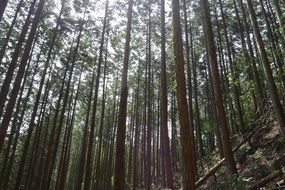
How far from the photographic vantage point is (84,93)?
922 inches

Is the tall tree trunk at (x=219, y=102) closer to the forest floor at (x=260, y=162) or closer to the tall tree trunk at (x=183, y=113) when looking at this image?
the forest floor at (x=260, y=162)

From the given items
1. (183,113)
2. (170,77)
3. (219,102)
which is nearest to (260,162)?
(219,102)

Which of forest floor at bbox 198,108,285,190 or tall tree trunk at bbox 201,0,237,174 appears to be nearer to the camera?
forest floor at bbox 198,108,285,190

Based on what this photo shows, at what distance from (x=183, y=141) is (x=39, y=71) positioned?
1526 cm

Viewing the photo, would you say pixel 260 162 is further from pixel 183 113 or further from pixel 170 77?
pixel 170 77

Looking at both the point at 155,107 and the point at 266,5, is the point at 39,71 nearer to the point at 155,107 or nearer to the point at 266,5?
the point at 155,107

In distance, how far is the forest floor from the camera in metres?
6.32

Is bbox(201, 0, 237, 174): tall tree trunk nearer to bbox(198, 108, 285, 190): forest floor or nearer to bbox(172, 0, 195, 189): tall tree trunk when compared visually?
bbox(198, 108, 285, 190): forest floor

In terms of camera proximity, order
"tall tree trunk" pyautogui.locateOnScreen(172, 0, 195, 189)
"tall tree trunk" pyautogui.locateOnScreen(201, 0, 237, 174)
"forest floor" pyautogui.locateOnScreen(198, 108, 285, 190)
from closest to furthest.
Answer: "tall tree trunk" pyautogui.locateOnScreen(172, 0, 195, 189) → "forest floor" pyautogui.locateOnScreen(198, 108, 285, 190) → "tall tree trunk" pyautogui.locateOnScreen(201, 0, 237, 174)

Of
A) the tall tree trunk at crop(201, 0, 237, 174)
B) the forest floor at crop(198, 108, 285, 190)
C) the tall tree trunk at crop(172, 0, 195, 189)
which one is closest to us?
the tall tree trunk at crop(172, 0, 195, 189)

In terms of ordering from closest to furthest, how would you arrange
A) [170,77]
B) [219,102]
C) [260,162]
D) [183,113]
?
1. [183,113]
2. [219,102]
3. [260,162]
4. [170,77]

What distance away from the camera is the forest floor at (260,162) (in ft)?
20.7

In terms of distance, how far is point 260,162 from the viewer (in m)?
8.58

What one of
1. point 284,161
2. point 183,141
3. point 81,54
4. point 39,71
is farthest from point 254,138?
point 39,71
